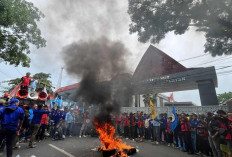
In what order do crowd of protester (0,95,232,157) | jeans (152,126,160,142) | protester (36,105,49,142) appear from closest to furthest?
1. crowd of protester (0,95,232,157)
2. protester (36,105,49,142)
3. jeans (152,126,160,142)

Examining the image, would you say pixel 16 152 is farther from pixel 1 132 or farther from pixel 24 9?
pixel 24 9

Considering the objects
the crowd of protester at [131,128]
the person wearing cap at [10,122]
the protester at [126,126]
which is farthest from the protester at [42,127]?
the protester at [126,126]

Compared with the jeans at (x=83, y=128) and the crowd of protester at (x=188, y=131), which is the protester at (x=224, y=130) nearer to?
the crowd of protester at (x=188, y=131)

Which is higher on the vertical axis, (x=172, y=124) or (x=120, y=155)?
(x=172, y=124)

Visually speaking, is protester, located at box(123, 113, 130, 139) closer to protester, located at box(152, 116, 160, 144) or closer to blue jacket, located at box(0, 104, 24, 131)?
protester, located at box(152, 116, 160, 144)

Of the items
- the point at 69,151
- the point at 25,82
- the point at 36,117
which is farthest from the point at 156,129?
the point at 25,82

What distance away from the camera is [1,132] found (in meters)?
4.69

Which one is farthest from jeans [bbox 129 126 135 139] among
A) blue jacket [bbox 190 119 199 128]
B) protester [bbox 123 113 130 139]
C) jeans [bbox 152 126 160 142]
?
blue jacket [bbox 190 119 199 128]

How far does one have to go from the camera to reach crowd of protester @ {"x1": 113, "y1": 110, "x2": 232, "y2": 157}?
5145mm

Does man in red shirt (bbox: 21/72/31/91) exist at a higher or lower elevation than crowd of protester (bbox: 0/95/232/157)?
higher

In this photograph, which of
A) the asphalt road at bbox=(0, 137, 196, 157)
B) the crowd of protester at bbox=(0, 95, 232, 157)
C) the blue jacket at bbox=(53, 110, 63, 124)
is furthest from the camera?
the blue jacket at bbox=(53, 110, 63, 124)

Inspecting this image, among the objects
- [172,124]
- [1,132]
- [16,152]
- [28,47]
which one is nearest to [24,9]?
[28,47]

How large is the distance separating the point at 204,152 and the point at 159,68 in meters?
12.1

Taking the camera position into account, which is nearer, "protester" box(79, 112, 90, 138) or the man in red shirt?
the man in red shirt
